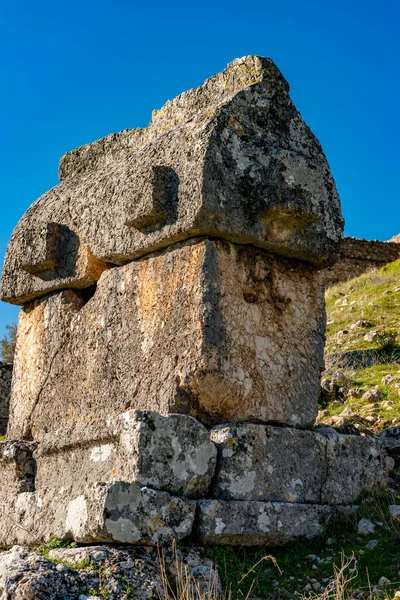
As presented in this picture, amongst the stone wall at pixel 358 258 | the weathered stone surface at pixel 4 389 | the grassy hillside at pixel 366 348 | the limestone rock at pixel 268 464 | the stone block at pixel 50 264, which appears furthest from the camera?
the stone wall at pixel 358 258

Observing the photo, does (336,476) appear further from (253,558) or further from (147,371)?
(147,371)

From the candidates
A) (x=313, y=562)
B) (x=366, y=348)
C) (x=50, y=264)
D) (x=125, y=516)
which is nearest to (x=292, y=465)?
(x=313, y=562)

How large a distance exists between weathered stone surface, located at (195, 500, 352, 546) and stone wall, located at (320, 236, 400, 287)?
1367 centimetres

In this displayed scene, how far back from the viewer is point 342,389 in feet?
24.6

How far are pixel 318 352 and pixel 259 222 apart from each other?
34.9 inches

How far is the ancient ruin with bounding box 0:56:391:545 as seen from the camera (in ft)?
13.4

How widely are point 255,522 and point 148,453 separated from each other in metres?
0.69

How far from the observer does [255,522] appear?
4164 mm

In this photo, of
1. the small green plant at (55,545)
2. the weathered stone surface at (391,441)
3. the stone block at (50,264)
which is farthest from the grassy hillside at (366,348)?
the small green plant at (55,545)

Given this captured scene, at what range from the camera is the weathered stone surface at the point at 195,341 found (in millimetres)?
4359

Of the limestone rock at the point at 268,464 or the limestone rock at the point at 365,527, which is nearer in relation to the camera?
the limestone rock at the point at 268,464

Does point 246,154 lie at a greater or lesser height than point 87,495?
greater

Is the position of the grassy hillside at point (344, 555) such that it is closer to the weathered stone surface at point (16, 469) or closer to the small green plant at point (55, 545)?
the small green plant at point (55, 545)

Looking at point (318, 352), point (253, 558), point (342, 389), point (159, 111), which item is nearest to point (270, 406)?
point (318, 352)
